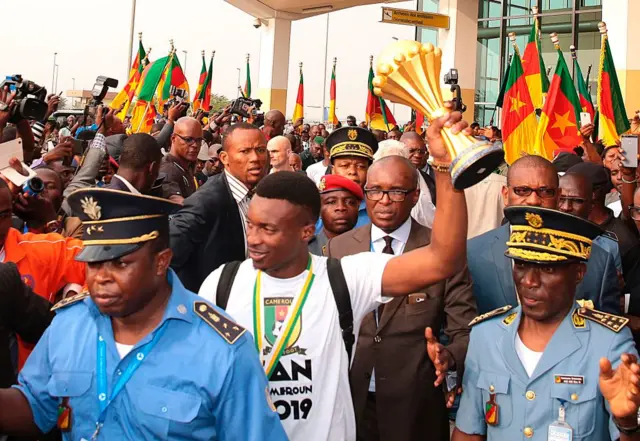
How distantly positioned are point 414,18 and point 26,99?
1726 cm

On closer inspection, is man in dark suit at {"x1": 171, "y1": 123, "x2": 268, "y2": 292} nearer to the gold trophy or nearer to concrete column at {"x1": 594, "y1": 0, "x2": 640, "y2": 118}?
the gold trophy

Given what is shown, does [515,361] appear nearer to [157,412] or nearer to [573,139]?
[157,412]

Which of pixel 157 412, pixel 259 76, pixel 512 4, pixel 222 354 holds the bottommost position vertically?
pixel 157 412

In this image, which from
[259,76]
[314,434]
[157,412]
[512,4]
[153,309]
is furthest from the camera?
[259,76]

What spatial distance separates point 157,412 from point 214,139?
34.2 ft

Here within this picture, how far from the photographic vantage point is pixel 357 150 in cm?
640

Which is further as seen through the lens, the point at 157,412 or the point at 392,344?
the point at 392,344

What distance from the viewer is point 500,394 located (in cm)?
329

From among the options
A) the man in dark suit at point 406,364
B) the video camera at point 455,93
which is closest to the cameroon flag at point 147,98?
the man in dark suit at point 406,364

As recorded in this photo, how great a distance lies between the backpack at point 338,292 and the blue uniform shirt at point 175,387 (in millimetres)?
563

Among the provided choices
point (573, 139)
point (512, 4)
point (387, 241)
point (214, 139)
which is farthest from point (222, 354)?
point (512, 4)

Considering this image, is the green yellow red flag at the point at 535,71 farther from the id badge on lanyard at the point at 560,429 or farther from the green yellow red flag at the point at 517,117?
the id badge on lanyard at the point at 560,429

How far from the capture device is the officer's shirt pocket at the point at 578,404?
3.11m

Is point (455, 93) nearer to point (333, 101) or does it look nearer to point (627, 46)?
point (627, 46)
